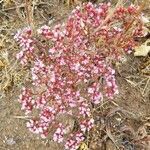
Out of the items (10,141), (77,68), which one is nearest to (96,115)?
(77,68)

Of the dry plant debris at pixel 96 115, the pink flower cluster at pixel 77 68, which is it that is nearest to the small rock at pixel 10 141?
the dry plant debris at pixel 96 115

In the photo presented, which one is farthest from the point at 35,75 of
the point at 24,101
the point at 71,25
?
the point at 71,25

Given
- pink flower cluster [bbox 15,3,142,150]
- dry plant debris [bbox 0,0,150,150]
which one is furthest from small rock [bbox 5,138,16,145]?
pink flower cluster [bbox 15,3,142,150]

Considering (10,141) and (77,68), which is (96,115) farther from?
(10,141)

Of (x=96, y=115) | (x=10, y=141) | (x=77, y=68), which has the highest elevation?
(x=77, y=68)

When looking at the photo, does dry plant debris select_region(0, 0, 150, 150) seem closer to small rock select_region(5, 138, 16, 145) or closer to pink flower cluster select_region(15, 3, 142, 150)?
small rock select_region(5, 138, 16, 145)

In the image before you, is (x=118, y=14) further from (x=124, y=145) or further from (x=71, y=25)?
(x=124, y=145)

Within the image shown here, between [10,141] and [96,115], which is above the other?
[96,115]

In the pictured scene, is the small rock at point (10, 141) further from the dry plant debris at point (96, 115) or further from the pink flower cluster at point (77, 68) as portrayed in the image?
the pink flower cluster at point (77, 68)
